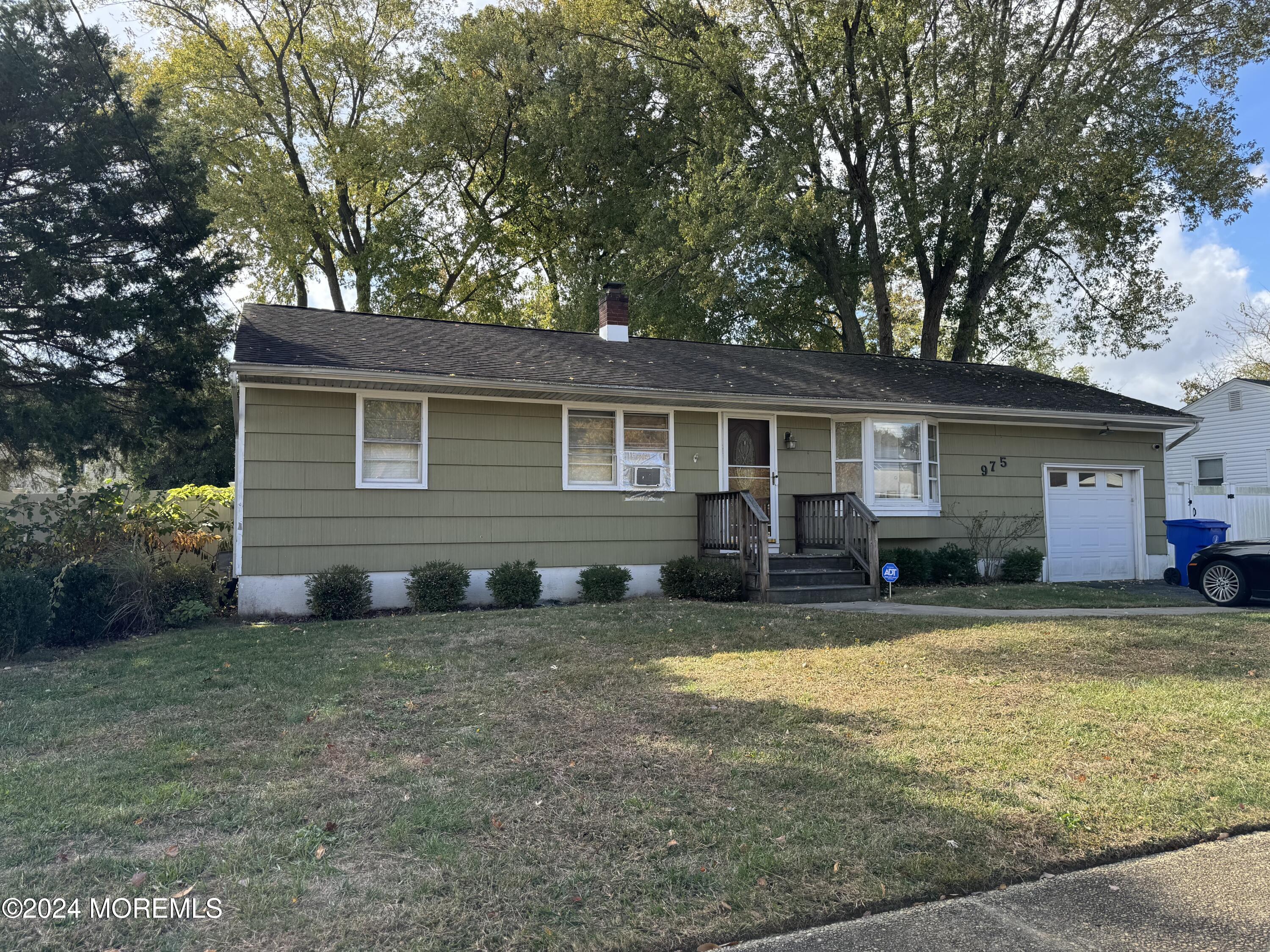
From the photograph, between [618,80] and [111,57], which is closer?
[111,57]

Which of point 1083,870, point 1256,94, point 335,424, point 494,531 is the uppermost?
point 1256,94

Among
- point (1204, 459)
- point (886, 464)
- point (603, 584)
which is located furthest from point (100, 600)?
point (1204, 459)

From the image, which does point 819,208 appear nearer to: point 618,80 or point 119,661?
point 618,80

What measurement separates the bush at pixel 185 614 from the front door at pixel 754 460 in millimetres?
7302

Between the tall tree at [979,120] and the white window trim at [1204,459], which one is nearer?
the tall tree at [979,120]

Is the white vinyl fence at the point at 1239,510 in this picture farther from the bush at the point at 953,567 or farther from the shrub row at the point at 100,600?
the shrub row at the point at 100,600

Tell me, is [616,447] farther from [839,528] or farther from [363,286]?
[363,286]

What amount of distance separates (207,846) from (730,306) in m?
20.3

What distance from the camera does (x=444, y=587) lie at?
1064 cm

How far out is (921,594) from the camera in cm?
1181

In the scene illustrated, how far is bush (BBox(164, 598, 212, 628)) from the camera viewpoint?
9.45 metres

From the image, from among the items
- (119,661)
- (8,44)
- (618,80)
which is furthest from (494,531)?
(618,80)

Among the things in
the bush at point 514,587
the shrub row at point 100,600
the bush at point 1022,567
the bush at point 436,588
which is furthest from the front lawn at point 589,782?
the bush at point 1022,567

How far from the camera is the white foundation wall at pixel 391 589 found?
402 inches
